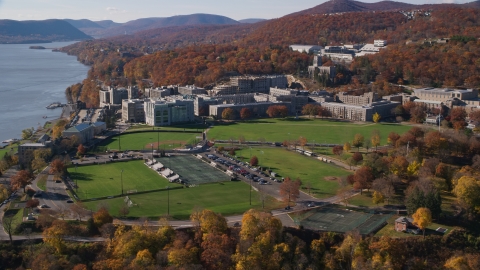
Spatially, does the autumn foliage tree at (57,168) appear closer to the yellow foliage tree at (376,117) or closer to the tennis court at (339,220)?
the tennis court at (339,220)

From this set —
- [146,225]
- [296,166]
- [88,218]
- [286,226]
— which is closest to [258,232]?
[286,226]

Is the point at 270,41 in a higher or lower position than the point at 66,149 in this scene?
higher

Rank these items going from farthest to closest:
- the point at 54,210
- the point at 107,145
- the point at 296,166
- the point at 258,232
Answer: the point at 107,145 < the point at 296,166 < the point at 54,210 < the point at 258,232

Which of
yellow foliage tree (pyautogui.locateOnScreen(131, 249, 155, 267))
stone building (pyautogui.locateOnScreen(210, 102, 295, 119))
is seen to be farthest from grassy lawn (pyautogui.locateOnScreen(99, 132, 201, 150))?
yellow foliage tree (pyautogui.locateOnScreen(131, 249, 155, 267))

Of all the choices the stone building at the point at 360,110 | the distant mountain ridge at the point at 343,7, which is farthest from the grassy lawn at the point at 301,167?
the distant mountain ridge at the point at 343,7

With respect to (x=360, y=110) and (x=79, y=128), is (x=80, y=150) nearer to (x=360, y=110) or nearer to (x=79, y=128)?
(x=79, y=128)

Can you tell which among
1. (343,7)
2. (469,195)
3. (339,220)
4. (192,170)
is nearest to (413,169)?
(469,195)

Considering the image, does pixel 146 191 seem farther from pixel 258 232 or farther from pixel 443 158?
pixel 443 158
